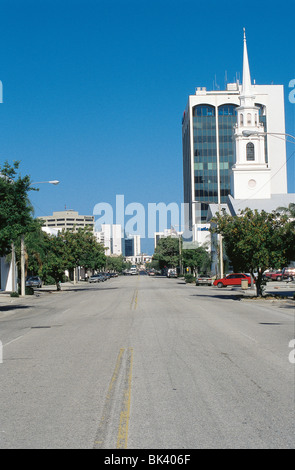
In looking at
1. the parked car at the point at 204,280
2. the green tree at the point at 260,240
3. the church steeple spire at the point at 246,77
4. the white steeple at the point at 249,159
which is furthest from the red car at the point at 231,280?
the church steeple spire at the point at 246,77

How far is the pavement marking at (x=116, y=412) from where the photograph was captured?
19.9 ft

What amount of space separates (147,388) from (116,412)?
1.54 m

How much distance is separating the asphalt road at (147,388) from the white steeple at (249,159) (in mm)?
69665

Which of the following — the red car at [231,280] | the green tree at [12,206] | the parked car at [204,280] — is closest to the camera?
the green tree at [12,206]

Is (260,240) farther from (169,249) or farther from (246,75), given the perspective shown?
(169,249)

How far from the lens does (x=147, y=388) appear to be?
29.0 feet

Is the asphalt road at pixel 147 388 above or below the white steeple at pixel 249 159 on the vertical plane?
below

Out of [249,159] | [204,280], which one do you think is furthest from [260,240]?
[249,159]

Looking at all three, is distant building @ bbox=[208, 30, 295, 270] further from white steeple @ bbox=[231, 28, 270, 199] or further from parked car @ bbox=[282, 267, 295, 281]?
parked car @ bbox=[282, 267, 295, 281]

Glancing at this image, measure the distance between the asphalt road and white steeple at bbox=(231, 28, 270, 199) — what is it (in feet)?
229

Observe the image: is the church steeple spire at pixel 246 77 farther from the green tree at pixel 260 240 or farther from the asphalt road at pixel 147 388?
the asphalt road at pixel 147 388

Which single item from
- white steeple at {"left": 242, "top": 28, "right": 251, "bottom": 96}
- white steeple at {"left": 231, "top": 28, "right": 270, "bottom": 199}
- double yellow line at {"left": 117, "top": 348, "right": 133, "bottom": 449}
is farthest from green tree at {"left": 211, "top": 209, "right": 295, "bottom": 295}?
white steeple at {"left": 242, "top": 28, "right": 251, "bottom": 96}

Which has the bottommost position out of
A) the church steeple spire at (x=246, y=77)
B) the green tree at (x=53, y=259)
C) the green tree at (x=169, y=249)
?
the green tree at (x=53, y=259)
